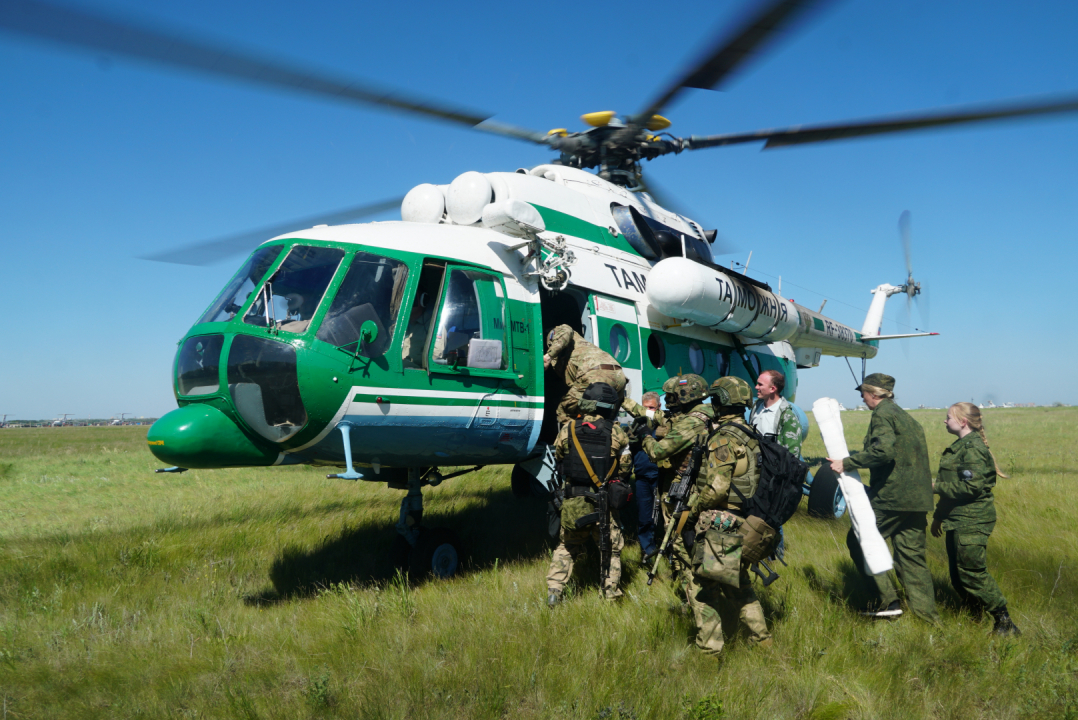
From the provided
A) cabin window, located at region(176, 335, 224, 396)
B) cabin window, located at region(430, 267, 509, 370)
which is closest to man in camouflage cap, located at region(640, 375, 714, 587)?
cabin window, located at region(430, 267, 509, 370)

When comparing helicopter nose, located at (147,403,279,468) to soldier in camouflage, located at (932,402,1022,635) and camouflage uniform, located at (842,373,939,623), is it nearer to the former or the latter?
camouflage uniform, located at (842,373,939,623)

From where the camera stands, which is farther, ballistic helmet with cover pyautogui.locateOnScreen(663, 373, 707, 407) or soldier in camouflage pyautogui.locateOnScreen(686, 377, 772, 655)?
ballistic helmet with cover pyautogui.locateOnScreen(663, 373, 707, 407)

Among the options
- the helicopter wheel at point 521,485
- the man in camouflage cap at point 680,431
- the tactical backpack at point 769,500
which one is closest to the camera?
the tactical backpack at point 769,500

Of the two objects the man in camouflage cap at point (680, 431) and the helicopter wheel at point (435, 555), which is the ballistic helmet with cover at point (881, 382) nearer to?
the man in camouflage cap at point (680, 431)

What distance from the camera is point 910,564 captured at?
477 cm

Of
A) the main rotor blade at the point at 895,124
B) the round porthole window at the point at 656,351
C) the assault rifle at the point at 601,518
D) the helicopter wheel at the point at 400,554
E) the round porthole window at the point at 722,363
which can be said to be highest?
the main rotor blade at the point at 895,124

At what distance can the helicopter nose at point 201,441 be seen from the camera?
4578 mm

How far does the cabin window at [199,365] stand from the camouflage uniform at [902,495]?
470cm

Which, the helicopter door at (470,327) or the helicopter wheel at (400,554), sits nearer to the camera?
the helicopter door at (470,327)

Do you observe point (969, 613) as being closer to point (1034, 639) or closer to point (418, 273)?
point (1034, 639)

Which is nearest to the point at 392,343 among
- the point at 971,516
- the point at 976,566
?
the point at 971,516

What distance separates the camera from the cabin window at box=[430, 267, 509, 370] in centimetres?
550

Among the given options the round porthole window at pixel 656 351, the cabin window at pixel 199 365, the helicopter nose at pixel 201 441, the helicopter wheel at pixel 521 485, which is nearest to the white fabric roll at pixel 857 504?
the round porthole window at pixel 656 351

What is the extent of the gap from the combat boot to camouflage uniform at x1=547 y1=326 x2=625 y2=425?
3337mm
